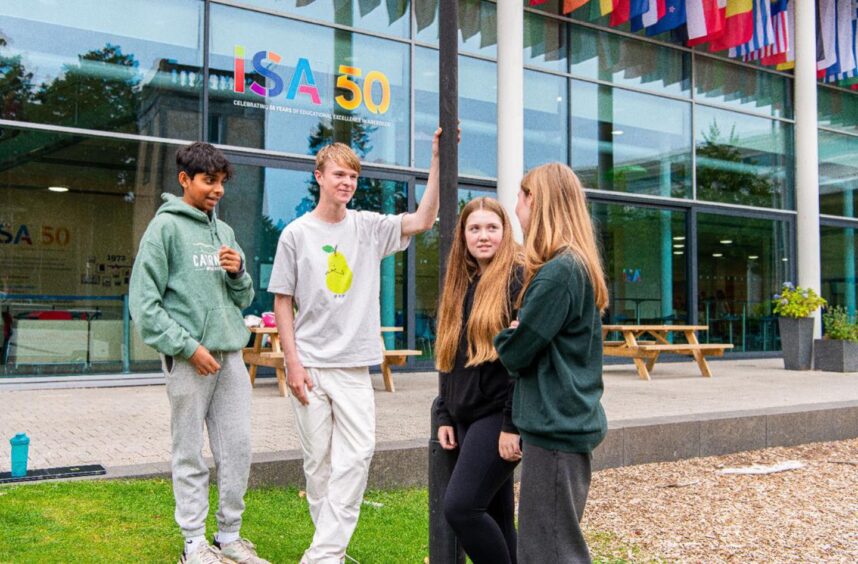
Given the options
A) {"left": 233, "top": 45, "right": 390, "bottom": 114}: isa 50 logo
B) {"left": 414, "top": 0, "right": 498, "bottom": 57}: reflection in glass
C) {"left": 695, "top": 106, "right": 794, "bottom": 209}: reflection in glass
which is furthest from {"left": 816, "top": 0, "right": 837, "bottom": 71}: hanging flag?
{"left": 233, "top": 45, "right": 390, "bottom": 114}: isa 50 logo

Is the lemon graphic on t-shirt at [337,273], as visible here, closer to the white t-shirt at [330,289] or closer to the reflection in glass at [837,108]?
the white t-shirt at [330,289]

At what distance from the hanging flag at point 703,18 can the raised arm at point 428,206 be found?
39.3 feet

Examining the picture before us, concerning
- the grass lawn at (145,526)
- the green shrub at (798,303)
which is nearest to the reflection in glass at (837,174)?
the green shrub at (798,303)

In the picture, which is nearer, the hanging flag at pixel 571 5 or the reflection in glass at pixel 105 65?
the reflection in glass at pixel 105 65

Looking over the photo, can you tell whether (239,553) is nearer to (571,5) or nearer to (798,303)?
(571,5)

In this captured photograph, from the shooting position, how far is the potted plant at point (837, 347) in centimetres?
1322

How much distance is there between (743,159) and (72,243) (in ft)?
41.4

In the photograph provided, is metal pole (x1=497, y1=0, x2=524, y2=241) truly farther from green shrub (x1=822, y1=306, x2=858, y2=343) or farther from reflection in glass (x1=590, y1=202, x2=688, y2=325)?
green shrub (x1=822, y1=306, x2=858, y2=343)

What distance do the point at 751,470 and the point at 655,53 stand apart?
→ 10.9 metres

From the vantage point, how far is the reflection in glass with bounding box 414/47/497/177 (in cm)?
1274

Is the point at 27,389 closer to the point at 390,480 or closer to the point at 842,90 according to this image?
the point at 390,480

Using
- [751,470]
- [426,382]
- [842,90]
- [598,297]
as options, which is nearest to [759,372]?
[426,382]

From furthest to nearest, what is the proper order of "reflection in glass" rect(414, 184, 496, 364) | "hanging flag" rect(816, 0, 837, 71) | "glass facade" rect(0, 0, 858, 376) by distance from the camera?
"hanging flag" rect(816, 0, 837, 71) → "reflection in glass" rect(414, 184, 496, 364) → "glass facade" rect(0, 0, 858, 376)

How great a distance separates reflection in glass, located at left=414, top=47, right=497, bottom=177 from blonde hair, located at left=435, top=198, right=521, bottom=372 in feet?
31.2
